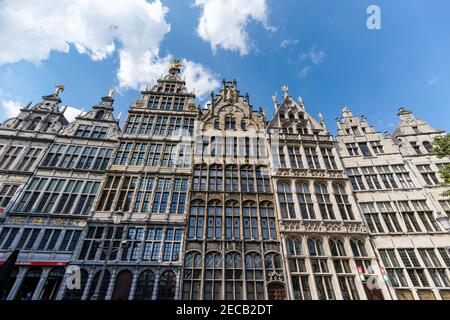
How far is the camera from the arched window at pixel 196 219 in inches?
747

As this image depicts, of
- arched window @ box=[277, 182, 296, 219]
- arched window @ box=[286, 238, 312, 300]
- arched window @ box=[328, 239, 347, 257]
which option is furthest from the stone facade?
arched window @ box=[277, 182, 296, 219]

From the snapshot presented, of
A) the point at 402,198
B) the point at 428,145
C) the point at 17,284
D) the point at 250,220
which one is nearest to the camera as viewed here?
the point at 17,284

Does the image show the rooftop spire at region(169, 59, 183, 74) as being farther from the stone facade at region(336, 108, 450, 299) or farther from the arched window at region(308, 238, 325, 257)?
the arched window at region(308, 238, 325, 257)

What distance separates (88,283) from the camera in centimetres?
1583

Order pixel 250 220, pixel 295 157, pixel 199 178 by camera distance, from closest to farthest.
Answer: pixel 250 220 → pixel 199 178 → pixel 295 157

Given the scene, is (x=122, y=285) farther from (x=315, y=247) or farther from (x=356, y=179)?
(x=356, y=179)

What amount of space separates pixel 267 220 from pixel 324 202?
19.6 feet

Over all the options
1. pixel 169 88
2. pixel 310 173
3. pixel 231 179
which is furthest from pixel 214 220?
pixel 169 88

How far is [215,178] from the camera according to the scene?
2253 centimetres

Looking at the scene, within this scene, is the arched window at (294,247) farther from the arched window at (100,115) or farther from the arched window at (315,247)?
the arched window at (100,115)

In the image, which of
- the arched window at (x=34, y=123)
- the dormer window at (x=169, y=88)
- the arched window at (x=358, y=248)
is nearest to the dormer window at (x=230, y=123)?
the dormer window at (x=169, y=88)

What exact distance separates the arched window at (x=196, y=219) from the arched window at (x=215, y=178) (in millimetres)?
2094

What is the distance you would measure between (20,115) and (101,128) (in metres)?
8.71
